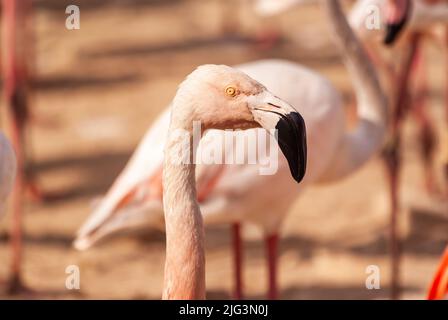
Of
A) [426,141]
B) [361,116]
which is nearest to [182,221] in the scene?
[361,116]

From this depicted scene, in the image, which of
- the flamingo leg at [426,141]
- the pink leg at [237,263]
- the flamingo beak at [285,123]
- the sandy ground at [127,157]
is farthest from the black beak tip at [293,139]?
the flamingo leg at [426,141]

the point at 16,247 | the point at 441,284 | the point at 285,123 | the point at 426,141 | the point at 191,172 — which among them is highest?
the point at 426,141

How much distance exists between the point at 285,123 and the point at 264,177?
4.54 feet

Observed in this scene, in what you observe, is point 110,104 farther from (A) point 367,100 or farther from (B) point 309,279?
(A) point 367,100

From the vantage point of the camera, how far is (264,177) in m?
4.32

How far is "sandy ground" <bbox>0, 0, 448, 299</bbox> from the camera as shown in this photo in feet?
17.5

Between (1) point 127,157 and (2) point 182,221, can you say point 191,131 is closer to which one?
(2) point 182,221

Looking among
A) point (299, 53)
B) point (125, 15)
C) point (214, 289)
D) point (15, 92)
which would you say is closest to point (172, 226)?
point (214, 289)

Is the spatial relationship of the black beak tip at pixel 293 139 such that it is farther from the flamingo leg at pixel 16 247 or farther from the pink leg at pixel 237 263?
the flamingo leg at pixel 16 247

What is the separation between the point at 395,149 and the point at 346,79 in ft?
8.57

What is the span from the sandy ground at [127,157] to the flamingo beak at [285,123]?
2155 mm

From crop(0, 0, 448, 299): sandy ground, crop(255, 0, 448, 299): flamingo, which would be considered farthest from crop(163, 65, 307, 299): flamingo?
crop(0, 0, 448, 299): sandy ground

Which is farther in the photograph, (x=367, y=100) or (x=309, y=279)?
(x=309, y=279)
